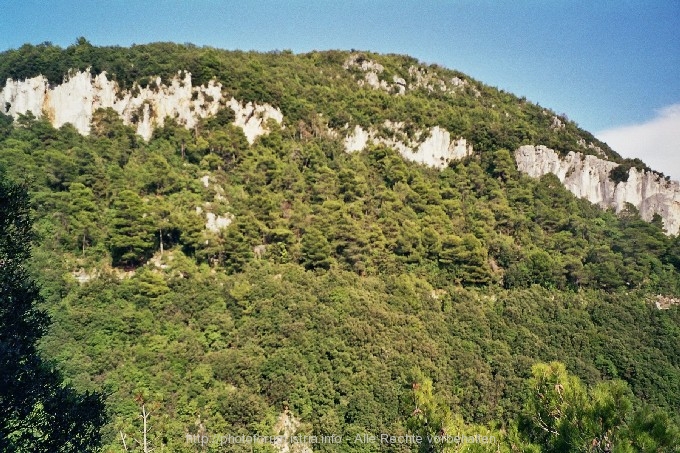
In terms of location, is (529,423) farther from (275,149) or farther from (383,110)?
(383,110)

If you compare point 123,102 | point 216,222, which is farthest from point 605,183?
point 123,102

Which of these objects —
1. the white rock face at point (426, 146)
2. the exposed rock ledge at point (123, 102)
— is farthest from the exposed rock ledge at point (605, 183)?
the exposed rock ledge at point (123, 102)

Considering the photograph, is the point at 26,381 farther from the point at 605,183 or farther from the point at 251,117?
the point at 605,183

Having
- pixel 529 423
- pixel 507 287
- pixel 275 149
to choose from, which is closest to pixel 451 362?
pixel 507 287

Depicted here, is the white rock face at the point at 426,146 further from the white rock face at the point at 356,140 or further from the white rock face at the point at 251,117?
the white rock face at the point at 251,117

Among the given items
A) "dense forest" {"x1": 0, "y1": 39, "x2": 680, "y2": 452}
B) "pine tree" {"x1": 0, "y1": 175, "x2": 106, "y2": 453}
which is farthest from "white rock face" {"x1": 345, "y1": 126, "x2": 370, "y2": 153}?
"pine tree" {"x1": 0, "y1": 175, "x2": 106, "y2": 453}

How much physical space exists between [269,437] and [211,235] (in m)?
16.6

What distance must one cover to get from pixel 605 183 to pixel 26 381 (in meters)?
56.8

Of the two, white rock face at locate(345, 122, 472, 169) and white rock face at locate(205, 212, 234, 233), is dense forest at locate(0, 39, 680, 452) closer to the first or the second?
white rock face at locate(205, 212, 234, 233)

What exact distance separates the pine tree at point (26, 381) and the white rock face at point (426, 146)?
4535 cm

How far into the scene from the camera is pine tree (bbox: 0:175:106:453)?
6.26m

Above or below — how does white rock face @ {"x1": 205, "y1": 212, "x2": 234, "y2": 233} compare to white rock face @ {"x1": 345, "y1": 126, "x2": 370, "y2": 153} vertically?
below

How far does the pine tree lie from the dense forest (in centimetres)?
34

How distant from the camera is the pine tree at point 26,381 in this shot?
20.5 feet
